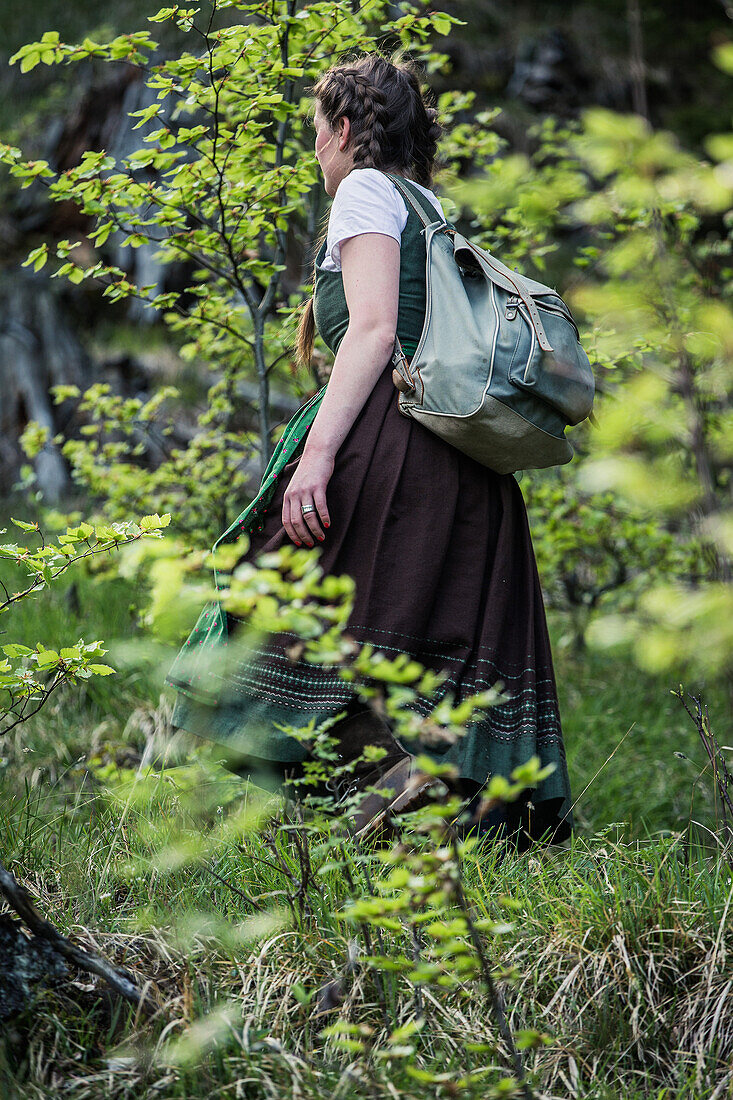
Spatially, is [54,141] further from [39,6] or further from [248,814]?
[248,814]

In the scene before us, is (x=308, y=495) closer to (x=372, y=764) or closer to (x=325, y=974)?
(x=372, y=764)

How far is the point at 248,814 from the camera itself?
1.79m

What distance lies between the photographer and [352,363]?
1943 mm

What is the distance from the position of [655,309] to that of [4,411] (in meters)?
8.54

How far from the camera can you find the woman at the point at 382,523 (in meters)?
1.96

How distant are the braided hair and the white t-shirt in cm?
12

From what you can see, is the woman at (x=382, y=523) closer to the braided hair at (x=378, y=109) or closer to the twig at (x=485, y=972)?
the braided hair at (x=378, y=109)

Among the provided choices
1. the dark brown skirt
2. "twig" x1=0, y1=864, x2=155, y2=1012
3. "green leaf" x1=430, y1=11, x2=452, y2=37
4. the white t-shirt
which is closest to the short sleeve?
the white t-shirt

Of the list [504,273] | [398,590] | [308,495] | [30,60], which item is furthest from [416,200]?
[30,60]

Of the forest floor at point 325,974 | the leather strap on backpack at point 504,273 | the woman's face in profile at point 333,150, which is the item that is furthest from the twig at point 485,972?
the woman's face in profile at point 333,150

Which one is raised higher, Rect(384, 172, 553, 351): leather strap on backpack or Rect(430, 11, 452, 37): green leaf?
Rect(430, 11, 452, 37): green leaf

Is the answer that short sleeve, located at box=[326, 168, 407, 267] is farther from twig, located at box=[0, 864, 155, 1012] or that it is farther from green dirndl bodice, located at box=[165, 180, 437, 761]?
twig, located at box=[0, 864, 155, 1012]

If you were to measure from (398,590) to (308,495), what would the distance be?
0.97ft

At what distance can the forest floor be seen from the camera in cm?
134
